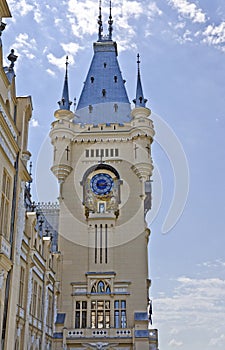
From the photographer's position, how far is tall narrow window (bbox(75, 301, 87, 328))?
1805 inches

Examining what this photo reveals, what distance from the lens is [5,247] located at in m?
19.0

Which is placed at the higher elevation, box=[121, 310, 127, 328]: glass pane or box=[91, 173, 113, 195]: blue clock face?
box=[91, 173, 113, 195]: blue clock face

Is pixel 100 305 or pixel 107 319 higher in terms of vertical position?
pixel 100 305

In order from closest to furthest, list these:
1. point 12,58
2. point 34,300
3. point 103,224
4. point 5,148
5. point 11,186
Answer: point 5,148 < point 11,186 < point 12,58 < point 34,300 < point 103,224

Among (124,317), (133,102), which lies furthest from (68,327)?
(133,102)

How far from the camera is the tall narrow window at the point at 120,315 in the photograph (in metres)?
45.4

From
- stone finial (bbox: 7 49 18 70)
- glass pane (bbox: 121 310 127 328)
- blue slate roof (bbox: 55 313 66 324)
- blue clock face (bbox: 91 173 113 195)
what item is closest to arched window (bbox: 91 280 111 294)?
glass pane (bbox: 121 310 127 328)

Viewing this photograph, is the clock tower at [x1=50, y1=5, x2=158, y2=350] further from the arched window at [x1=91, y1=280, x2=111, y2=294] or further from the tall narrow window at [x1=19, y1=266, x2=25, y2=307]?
the tall narrow window at [x1=19, y1=266, x2=25, y2=307]

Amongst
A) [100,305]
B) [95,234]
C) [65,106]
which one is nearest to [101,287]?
[100,305]

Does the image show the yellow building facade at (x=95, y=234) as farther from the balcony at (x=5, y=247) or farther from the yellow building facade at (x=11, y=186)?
the balcony at (x=5, y=247)

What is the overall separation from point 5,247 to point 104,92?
41108 mm

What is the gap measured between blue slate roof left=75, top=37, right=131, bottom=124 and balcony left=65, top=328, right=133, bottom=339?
22.2m

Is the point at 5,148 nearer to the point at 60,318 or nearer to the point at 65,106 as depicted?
the point at 60,318

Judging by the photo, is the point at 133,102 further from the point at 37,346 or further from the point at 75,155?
the point at 37,346
